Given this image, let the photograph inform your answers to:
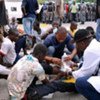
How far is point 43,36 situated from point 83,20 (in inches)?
658

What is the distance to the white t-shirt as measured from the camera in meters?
6.73

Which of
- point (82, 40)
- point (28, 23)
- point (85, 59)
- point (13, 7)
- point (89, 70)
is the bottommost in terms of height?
point (13, 7)

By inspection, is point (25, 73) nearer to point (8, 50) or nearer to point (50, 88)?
point (50, 88)

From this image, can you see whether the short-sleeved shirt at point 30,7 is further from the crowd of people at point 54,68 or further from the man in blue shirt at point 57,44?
the man in blue shirt at point 57,44

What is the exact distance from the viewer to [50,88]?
558cm

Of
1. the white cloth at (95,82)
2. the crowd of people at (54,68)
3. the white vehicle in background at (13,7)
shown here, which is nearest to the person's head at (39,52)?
the crowd of people at (54,68)

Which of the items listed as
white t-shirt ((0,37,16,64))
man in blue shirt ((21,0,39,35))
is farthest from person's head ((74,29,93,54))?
man in blue shirt ((21,0,39,35))

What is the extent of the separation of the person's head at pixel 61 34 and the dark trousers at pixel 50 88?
1.71 m

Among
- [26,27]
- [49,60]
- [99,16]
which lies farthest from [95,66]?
[26,27]

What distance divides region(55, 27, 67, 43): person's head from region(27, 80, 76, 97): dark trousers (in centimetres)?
171

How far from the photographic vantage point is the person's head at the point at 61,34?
23.8 ft

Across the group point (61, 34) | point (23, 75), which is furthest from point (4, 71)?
point (61, 34)

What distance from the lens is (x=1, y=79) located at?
6855 mm

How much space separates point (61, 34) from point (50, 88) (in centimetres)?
194
